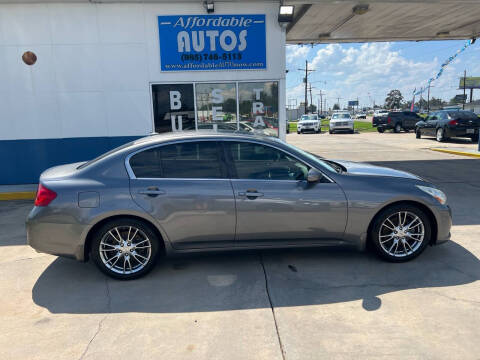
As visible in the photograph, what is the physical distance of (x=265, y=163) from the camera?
4039 mm

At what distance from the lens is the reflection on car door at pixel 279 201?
12.8ft

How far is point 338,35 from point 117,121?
9.80 metres

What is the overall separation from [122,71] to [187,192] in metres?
6.15

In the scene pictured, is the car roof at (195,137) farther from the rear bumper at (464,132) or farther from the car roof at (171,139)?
the rear bumper at (464,132)

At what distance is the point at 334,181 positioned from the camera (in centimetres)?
Result: 400

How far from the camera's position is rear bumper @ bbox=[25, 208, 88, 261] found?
12.4 feet

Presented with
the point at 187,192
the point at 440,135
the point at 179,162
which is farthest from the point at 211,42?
the point at 440,135

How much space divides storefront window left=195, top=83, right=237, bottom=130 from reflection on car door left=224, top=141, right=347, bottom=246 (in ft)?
17.7

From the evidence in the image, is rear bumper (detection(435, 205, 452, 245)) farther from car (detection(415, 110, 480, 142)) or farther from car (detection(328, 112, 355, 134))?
car (detection(328, 112, 355, 134))

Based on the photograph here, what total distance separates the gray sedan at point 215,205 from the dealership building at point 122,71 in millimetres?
5246

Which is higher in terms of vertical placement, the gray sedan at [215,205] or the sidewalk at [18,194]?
the gray sedan at [215,205]

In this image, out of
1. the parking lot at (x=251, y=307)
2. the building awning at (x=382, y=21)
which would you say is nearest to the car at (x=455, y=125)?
the building awning at (x=382, y=21)

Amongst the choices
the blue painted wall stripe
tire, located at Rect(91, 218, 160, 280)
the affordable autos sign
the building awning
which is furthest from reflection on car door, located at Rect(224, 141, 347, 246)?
the building awning

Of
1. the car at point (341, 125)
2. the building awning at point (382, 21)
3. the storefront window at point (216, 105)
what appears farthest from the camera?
the car at point (341, 125)
